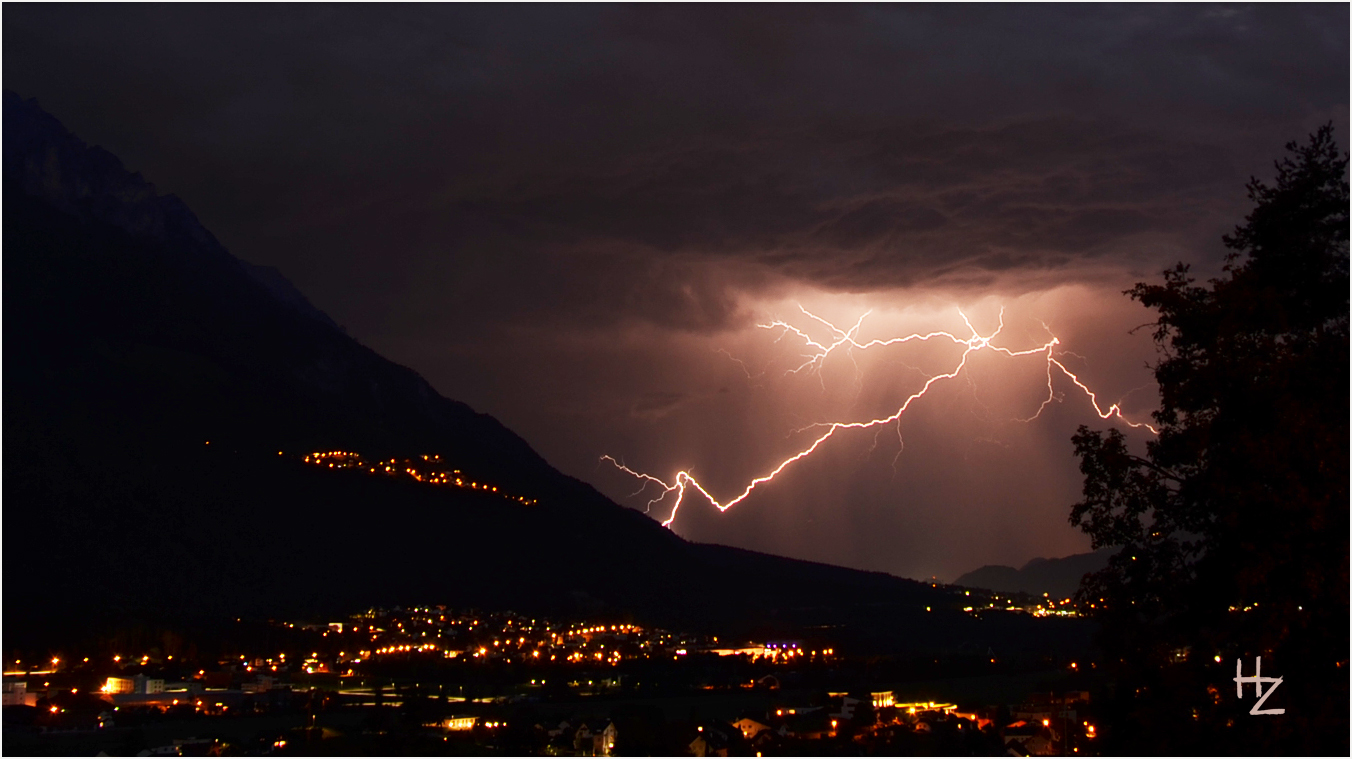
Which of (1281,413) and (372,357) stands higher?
(372,357)

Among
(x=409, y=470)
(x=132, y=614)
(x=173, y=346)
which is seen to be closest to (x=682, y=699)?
(x=132, y=614)

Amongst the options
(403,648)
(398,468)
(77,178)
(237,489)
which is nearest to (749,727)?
(403,648)

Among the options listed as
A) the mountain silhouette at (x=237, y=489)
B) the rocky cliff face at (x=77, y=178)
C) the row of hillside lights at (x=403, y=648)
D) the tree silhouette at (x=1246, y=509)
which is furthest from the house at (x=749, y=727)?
Result: the rocky cliff face at (x=77, y=178)

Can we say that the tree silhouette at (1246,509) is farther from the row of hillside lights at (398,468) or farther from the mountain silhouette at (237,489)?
the row of hillside lights at (398,468)

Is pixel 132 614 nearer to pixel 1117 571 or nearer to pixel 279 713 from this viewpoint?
pixel 279 713

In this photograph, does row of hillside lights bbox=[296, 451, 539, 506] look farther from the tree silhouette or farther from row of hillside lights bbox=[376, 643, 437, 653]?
the tree silhouette

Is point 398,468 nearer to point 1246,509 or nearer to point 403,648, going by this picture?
point 403,648

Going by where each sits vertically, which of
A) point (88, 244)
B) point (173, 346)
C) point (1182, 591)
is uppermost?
point (88, 244)
